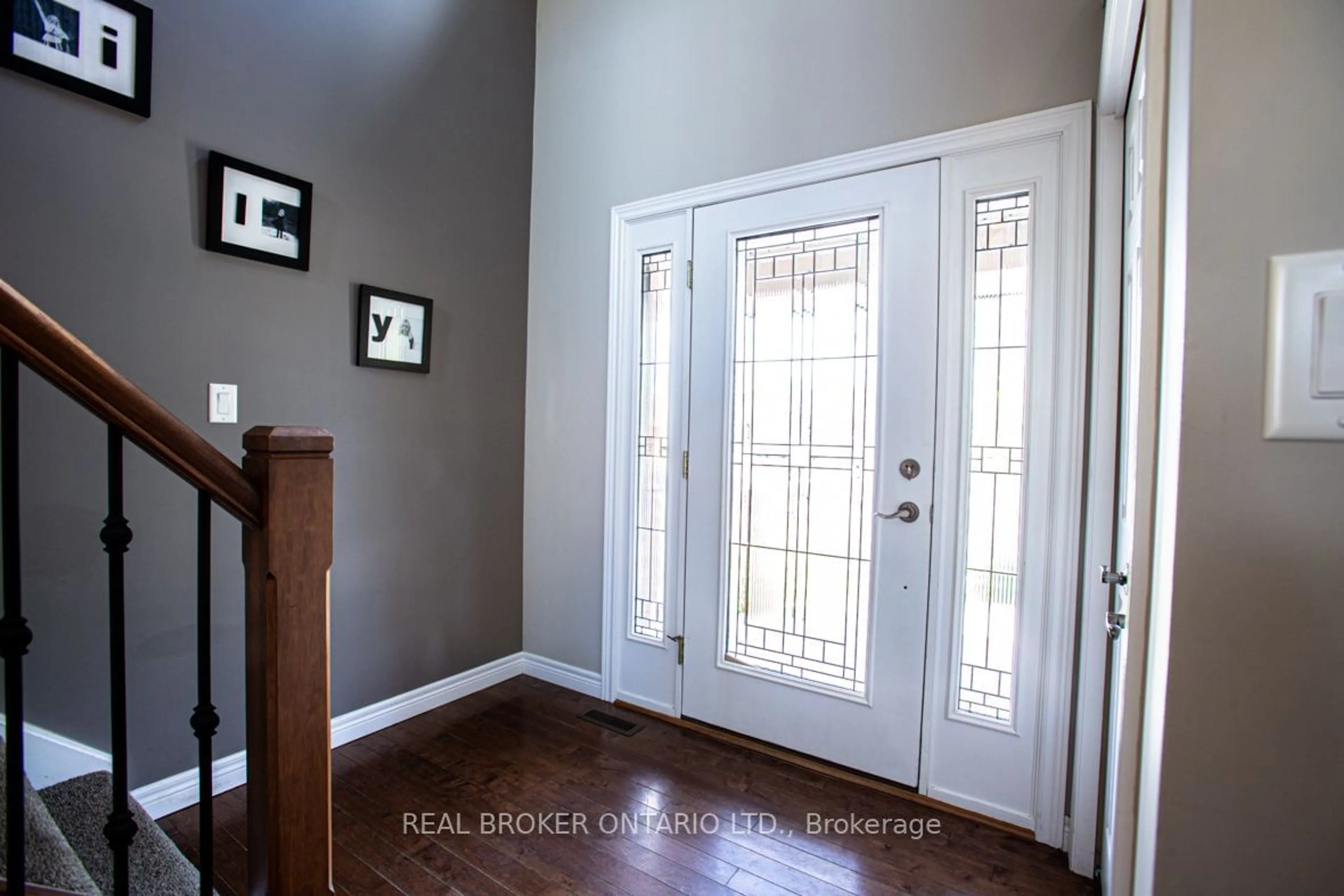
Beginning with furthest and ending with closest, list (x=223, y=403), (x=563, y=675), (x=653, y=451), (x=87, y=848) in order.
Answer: (x=563, y=675), (x=653, y=451), (x=223, y=403), (x=87, y=848)

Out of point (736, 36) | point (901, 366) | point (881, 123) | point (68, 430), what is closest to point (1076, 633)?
point (901, 366)

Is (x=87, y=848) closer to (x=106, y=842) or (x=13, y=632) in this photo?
(x=106, y=842)

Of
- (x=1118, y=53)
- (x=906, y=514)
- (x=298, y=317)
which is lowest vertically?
(x=906, y=514)

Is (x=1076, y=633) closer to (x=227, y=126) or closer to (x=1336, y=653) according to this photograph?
(x=1336, y=653)

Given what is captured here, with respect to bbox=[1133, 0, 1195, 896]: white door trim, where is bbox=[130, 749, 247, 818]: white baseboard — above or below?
below

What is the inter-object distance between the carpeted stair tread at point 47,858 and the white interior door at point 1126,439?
1.78 meters

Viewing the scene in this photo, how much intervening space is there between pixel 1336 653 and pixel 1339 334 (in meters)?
0.34

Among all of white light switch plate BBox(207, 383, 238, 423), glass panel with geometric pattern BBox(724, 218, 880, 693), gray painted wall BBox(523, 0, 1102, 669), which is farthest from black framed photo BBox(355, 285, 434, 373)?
glass panel with geometric pattern BBox(724, 218, 880, 693)

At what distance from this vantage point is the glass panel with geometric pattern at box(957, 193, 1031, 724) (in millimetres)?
1845

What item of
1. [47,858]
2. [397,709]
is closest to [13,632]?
[47,858]

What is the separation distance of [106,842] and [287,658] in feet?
2.70

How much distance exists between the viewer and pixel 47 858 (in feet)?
3.17

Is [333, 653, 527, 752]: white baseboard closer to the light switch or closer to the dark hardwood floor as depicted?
the dark hardwood floor

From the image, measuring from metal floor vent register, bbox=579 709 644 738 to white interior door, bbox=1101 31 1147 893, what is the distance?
1.53 meters
